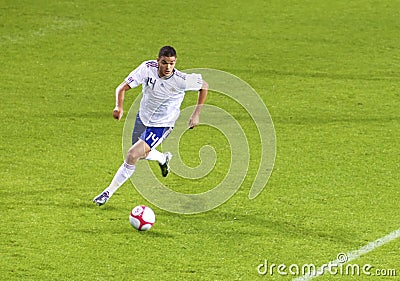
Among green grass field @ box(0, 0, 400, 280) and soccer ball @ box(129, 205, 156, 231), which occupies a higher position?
green grass field @ box(0, 0, 400, 280)

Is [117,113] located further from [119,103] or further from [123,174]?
[123,174]

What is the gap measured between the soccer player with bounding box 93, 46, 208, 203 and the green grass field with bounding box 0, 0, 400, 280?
50cm

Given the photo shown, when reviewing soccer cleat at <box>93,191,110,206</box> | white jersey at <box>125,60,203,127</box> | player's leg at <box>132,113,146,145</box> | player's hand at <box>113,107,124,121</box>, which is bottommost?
soccer cleat at <box>93,191,110,206</box>

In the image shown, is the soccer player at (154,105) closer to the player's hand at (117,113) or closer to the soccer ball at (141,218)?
the player's hand at (117,113)

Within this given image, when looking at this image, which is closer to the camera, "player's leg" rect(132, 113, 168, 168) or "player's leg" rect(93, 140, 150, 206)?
"player's leg" rect(93, 140, 150, 206)

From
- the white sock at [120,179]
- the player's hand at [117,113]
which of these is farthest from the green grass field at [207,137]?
the player's hand at [117,113]

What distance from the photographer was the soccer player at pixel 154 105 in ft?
36.0

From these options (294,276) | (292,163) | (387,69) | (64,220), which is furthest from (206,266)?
(387,69)

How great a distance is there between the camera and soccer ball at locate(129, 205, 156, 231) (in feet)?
33.5

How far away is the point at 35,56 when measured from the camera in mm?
18500

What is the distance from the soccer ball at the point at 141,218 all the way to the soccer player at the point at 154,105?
77 centimetres

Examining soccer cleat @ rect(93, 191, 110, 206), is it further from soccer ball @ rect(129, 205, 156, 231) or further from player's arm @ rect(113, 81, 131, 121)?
player's arm @ rect(113, 81, 131, 121)

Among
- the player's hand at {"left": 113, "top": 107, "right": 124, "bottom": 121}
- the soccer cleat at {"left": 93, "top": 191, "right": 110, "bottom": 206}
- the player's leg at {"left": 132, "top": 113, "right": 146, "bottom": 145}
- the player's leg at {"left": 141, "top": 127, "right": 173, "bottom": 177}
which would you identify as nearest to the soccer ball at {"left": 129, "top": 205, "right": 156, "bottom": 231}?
the soccer cleat at {"left": 93, "top": 191, "right": 110, "bottom": 206}

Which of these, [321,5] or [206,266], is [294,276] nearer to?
[206,266]
